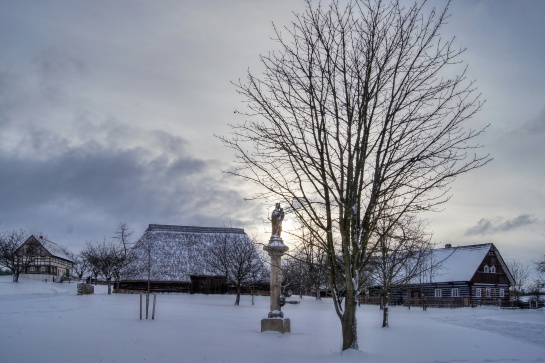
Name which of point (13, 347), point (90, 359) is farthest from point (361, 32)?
point (13, 347)

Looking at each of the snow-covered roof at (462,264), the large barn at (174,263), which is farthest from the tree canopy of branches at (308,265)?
the snow-covered roof at (462,264)

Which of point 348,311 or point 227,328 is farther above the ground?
point 348,311

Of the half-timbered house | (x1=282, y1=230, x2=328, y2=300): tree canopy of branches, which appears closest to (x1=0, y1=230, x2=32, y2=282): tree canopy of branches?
the half-timbered house

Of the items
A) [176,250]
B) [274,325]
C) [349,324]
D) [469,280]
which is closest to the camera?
[349,324]

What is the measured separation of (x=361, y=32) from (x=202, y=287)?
1845 inches

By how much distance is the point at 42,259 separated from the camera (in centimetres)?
7844

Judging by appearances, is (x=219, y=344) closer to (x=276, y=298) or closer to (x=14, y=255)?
(x=276, y=298)

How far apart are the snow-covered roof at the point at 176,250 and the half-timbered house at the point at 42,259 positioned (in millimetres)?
19385

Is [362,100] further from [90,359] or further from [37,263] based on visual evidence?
[37,263]

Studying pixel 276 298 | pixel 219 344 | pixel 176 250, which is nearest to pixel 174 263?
pixel 176 250

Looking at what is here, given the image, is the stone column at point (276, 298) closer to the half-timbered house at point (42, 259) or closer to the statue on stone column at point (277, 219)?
the statue on stone column at point (277, 219)

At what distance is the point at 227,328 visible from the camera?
1870cm

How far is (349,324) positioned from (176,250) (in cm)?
4933

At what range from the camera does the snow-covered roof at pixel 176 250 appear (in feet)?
177
